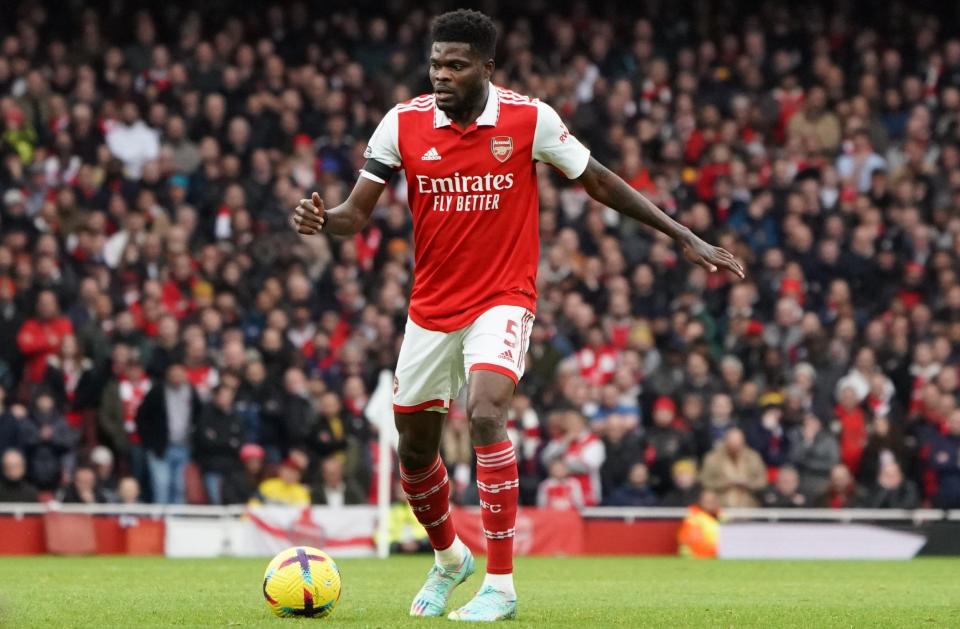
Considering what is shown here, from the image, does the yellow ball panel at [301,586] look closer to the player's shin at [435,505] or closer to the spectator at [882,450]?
the player's shin at [435,505]

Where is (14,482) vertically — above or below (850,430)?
below

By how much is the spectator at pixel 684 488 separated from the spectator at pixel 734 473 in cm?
11

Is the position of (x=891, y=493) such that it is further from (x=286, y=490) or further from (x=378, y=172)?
(x=378, y=172)

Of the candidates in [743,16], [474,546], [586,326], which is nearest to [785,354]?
[586,326]

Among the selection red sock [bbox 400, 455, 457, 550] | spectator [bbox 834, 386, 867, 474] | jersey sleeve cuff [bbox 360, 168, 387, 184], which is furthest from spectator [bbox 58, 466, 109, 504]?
jersey sleeve cuff [bbox 360, 168, 387, 184]

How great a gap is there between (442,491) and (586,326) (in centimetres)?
1065

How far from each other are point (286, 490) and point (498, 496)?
30.9ft

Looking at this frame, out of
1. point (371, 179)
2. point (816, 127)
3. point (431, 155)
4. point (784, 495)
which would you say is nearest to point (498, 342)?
point (431, 155)

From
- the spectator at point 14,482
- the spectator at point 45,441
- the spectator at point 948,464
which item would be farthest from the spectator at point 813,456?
the spectator at point 14,482

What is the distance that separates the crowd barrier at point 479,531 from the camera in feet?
53.0

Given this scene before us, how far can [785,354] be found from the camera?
19.8 meters

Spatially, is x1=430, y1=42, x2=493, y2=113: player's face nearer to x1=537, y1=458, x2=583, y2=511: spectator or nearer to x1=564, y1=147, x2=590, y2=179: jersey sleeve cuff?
x1=564, y1=147, x2=590, y2=179: jersey sleeve cuff

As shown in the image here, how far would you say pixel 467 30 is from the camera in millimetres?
8023

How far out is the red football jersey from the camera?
323 inches
